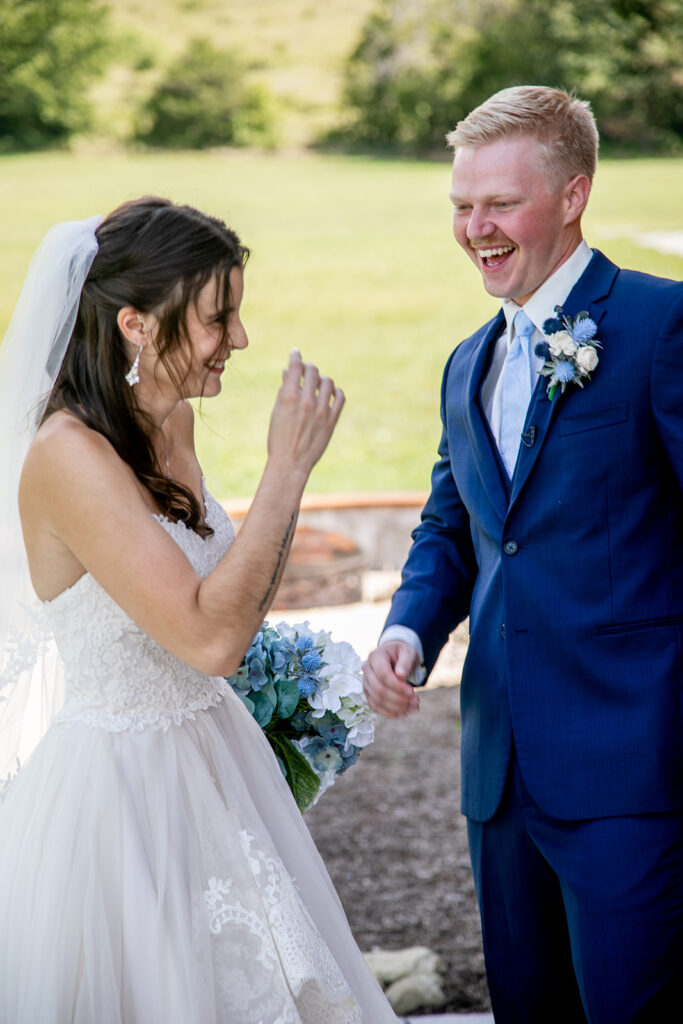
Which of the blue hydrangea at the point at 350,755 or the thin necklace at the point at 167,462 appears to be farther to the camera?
the blue hydrangea at the point at 350,755

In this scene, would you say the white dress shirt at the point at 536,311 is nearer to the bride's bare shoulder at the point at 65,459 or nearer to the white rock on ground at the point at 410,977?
the bride's bare shoulder at the point at 65,459

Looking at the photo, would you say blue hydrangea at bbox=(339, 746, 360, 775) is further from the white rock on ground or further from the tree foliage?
the tree foliage

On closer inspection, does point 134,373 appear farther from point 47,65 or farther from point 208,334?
point 47,65

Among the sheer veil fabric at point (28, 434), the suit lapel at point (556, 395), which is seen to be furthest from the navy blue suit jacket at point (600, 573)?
the sheer veil fabric at point (28, 434)

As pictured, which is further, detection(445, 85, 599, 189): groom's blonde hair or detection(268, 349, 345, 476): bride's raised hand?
detection(445, 85, 599, 189): groom's blonde hair

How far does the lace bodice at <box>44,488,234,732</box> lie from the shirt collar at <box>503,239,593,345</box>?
85cm

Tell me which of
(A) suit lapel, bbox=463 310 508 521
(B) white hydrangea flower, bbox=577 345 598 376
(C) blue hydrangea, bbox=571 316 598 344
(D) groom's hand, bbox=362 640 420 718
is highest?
(C) blue hydrangea, bbox=571 316 598 344

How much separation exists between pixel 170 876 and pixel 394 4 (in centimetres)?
1674

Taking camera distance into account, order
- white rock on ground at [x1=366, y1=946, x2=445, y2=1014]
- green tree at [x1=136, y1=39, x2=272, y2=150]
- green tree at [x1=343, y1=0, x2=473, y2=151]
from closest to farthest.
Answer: white rock on ground at [x1=366, y1=946, x2=445, y2=1014] < green tree at [x1=136, y1=39, x2=272, y2=150] < green tree at [x1=343, y1=0, x2=473, y2=151]

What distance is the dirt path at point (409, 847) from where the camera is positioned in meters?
4.04

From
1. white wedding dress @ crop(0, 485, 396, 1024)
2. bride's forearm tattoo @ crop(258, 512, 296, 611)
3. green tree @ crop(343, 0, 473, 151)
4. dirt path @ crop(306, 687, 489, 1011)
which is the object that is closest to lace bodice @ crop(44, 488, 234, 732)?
white wedding dress @ crop(0, 485, 396, 1024)

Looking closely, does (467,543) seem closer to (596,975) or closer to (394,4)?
(596,975)

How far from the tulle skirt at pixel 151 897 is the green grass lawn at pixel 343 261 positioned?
33.6ft

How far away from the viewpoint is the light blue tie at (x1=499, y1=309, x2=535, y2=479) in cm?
230
